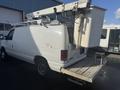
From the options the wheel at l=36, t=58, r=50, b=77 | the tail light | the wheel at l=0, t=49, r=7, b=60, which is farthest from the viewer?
the wheel at l=0, t=49, r=7, b=60

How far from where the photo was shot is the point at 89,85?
20.9 feet

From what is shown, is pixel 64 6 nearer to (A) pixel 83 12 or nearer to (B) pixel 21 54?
(A) pixel 83 12

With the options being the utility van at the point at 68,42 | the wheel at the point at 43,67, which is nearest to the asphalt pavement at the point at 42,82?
the wheel at the point at 43,67

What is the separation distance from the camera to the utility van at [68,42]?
5.93 meters

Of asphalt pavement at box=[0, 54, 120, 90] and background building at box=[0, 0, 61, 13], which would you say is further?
background building at box=[0, 0, 61, 13]

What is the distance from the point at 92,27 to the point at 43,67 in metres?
2.59

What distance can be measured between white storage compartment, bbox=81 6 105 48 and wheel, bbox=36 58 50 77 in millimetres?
1737

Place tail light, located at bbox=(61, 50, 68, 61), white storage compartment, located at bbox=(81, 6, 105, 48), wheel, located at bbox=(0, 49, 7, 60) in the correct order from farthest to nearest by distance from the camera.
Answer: wheel, located at bbox=(0, 49, 7, 60) < tail light, located at bbox=(61, 50, 68, 61) < white storage compartment, located at bbox=(81, 6, 105, 48)

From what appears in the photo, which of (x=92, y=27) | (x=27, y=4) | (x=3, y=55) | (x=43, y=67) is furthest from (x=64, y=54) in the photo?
(x=27, y=4)

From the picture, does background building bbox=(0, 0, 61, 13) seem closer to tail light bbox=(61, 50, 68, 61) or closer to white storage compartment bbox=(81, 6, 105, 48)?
tail light bbox=(61, 50, 68, 61)

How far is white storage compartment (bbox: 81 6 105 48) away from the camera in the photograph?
5898 millimetres

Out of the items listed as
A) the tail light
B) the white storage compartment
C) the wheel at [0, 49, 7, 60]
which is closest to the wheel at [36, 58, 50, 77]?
the tail light

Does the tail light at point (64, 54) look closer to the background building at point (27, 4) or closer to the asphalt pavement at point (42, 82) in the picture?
the asphalt pavement at point (42, 82)

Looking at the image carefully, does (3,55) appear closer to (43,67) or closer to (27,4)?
(43,67)
